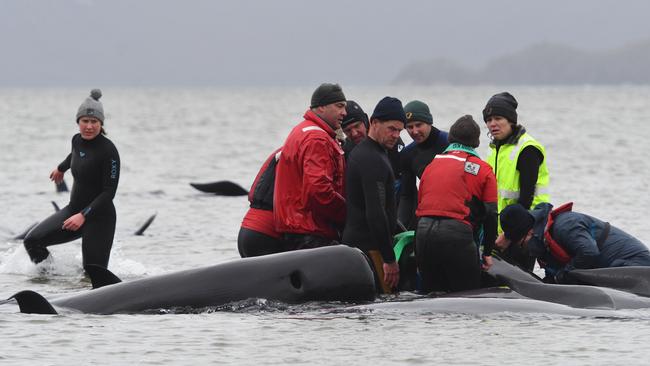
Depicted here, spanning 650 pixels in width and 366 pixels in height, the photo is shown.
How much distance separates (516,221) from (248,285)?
281cm

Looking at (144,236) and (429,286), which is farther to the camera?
(144,236)

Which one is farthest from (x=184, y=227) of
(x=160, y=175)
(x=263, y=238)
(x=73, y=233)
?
(x=160, y=175)

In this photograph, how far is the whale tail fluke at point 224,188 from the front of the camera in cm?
3444

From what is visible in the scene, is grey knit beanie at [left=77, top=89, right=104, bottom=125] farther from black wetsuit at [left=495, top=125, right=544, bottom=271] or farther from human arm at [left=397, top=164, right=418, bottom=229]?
black wetsuit at [left=495, top=125, right=544, bottom=271]

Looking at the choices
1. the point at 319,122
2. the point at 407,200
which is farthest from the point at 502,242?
the point at 319,122

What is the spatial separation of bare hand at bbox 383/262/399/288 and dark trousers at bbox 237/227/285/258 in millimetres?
1226

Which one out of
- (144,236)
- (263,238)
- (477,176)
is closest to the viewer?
(477,176)

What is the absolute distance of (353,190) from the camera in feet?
40.8

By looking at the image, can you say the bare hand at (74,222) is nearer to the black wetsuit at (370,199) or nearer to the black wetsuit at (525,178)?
the black wetsuit at (370,199)

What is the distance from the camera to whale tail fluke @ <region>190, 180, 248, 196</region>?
34.4 meters

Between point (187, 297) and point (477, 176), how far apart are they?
3.17 meters

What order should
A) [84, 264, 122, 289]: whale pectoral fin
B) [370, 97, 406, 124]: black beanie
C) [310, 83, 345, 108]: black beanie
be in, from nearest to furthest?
1. [370, 97, 406, 124]: black beanie
2. [310, 83, 345, 108]: black beanie
3. [84, 264, 122, 289]: whale pectoral fin

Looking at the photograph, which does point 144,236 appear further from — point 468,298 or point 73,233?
point 468,298

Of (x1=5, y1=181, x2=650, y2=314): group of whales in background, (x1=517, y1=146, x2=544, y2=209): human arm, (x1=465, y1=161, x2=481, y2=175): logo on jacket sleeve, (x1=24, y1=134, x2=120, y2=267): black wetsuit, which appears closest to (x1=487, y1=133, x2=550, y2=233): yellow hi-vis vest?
(x1=517, y1=146, x2=544, y2=209): human arm
